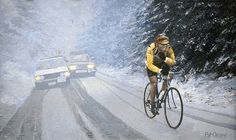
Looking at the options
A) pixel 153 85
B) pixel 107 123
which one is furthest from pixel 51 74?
pixel 153 85

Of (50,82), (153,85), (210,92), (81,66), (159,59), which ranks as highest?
(159,59)

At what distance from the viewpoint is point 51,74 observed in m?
19.3

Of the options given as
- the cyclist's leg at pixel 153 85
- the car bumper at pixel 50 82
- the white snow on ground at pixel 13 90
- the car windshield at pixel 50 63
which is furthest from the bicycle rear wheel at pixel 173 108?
the car windshield at pixel 50 63

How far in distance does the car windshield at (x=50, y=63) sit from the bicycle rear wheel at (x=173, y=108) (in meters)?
13.1

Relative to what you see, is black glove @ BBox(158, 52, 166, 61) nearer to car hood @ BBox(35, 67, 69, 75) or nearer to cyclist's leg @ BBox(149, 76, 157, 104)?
cyclist's leg @ BBox(149, 76, 157, 104)

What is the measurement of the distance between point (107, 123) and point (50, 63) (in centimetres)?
1222

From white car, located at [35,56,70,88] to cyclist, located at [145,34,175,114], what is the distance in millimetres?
11641

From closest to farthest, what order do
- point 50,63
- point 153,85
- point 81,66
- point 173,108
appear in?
point 173,108 < point 153,85 < point 50,63 < point 81,66

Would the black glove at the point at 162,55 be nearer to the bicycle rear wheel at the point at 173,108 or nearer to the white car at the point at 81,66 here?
the bicycle rear wheel at the point at 173,108

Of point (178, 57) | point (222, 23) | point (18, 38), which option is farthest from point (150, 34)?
point (18, 38)

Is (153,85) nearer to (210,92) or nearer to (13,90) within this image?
(210,92)

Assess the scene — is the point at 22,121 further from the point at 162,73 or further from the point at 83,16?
the point at 83,16

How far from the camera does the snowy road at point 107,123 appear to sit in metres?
7.32

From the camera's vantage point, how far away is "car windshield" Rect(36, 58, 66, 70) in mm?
20109
